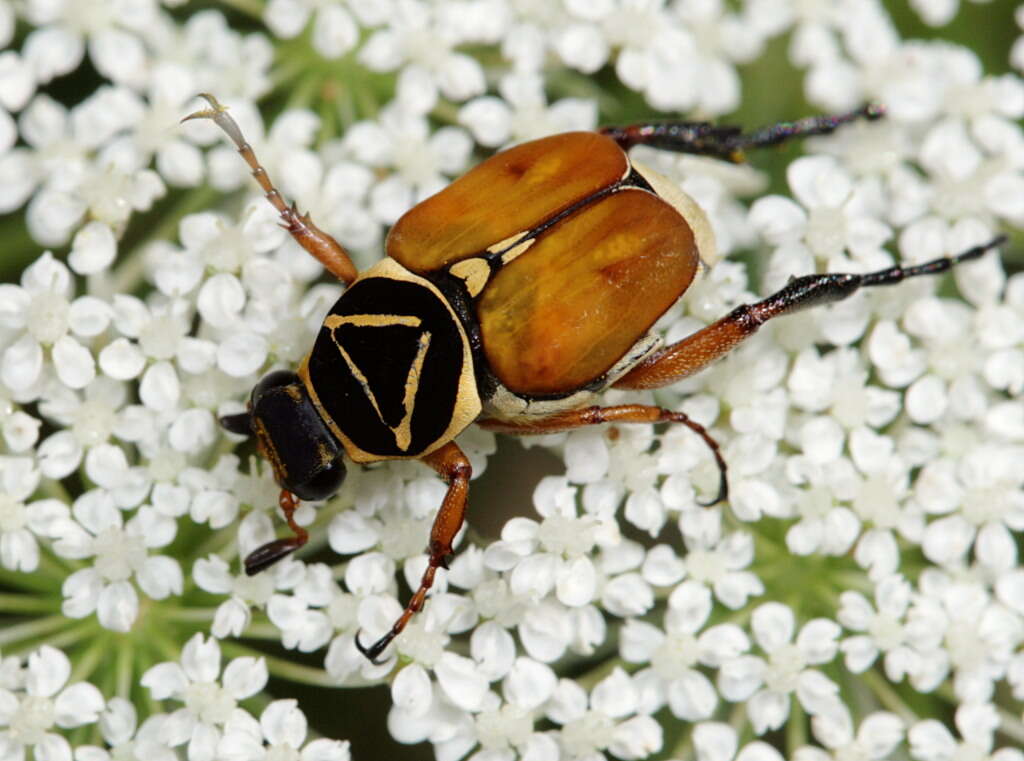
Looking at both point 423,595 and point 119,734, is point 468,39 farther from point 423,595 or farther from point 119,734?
point 119,734

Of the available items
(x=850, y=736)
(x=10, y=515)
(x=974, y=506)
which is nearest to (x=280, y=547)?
(x=10, y=515)

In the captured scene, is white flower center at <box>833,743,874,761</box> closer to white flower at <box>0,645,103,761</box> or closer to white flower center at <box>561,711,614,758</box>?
white flower center at <box>561,711,614,758</box>

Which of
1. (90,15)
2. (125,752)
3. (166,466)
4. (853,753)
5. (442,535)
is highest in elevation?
(90,15)

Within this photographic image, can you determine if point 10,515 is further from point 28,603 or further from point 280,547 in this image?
point 280,547

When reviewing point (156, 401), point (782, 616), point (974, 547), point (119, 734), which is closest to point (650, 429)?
point (782, 616)

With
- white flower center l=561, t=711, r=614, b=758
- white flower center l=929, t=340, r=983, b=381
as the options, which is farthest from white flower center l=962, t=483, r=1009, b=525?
white flower center l=561, t=711, r=614, b=758
